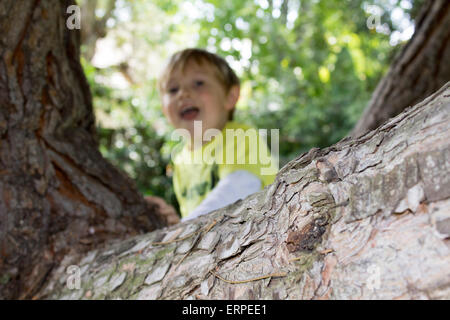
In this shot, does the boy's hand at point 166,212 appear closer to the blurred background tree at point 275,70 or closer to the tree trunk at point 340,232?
the tree trunk at point 340,232

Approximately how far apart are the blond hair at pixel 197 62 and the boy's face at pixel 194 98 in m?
0.02

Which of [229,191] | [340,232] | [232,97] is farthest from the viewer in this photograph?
[232,97]

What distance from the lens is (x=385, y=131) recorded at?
698 millimetres

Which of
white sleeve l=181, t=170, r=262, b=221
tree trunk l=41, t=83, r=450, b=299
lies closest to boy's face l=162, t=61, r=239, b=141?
white sleeve l=181, t=170, r=262, b=221

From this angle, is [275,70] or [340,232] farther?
[275,70]

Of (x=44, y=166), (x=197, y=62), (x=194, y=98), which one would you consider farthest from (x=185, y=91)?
(x=44, y=166)

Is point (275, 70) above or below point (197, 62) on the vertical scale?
above

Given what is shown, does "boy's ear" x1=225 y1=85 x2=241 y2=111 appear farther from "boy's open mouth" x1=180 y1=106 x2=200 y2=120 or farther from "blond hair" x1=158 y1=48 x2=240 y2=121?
"boy's open mouth" x1=180 y1=106 x2=200 y2=120

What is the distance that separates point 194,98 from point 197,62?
0.23 meters

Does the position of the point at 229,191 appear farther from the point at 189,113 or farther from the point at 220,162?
the point at 189,113

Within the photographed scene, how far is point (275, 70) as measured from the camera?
174 inches

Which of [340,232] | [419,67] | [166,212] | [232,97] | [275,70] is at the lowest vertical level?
[340,232]

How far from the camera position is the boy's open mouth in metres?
2.17
